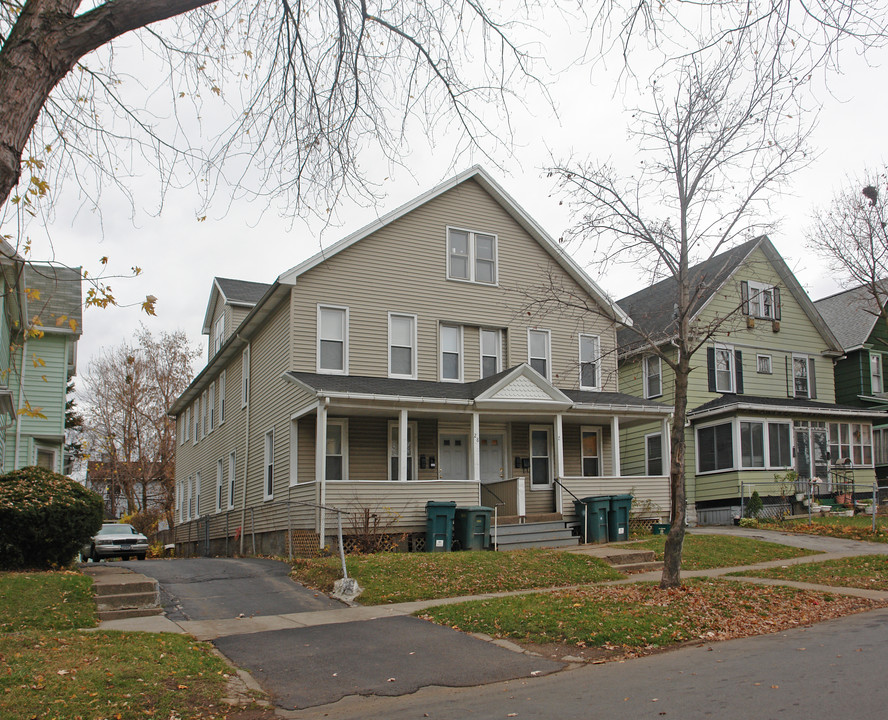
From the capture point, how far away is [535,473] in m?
22.6

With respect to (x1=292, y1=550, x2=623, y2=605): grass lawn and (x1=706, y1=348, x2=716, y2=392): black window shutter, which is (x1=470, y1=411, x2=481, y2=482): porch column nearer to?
(x1=292, y1=550, x2=623, y2=605): grass lawn

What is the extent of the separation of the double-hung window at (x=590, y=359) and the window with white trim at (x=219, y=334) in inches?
505

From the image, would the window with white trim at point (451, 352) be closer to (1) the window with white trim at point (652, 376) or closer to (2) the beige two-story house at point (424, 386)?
(2) the beige two-story house at point (424, 386)

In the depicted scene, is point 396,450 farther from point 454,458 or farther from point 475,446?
point 475,446

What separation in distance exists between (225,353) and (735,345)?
18.1m

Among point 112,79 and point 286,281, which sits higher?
point 286,281

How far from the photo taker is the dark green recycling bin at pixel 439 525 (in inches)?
701

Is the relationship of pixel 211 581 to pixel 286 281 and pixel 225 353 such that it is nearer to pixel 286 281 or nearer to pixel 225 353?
pixel 286 281

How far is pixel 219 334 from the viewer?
29.7 m

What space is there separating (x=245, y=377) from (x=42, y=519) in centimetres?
1144

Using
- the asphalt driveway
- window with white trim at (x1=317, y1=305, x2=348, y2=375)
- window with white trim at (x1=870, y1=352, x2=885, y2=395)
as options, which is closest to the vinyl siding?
window with white trim at (x1=317, y1=305, x2=348, y2=375)

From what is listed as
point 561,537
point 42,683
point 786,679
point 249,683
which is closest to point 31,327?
point 42,683

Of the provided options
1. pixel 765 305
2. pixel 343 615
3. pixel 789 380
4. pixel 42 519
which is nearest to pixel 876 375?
pixel 789 380

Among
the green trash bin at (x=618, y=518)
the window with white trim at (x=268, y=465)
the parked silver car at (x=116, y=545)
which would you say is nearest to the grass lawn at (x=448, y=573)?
the green trash bin at (x=618, y=518)
